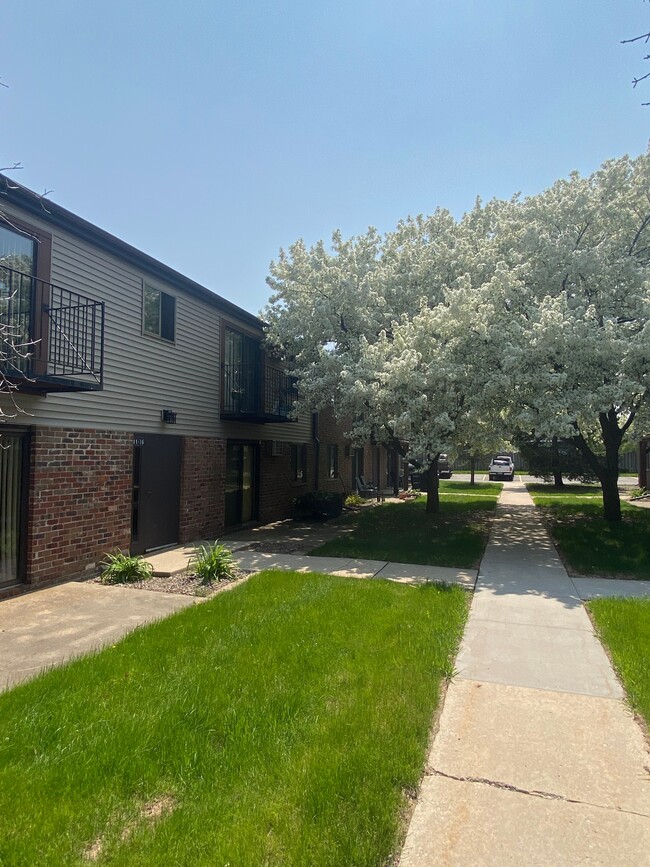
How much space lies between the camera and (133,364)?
28.0ft

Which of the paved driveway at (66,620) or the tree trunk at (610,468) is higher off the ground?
the tree trunk at (610,468)

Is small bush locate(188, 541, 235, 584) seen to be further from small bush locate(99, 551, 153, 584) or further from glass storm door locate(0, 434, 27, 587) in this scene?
glass storm door locate(0, 434, 27, 587)

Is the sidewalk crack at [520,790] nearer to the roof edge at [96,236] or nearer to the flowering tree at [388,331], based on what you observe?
the roof edge at [96,236]

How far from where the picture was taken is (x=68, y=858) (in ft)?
7.27

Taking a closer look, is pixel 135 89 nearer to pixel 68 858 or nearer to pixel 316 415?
pixel 68 858

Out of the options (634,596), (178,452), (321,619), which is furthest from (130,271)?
(634,596)

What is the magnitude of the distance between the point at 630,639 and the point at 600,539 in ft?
21.6

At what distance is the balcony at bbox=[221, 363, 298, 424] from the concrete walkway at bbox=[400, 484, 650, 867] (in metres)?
7.24

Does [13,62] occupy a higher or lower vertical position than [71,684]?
higher

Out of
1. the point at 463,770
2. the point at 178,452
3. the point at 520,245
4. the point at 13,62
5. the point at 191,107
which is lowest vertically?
the point at 463,770

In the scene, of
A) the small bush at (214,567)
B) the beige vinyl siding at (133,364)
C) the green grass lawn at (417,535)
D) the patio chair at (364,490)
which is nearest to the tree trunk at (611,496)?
the green grass lawn at (417,535)

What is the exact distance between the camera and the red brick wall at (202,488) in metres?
9.91

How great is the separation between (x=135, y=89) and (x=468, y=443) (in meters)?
8.38

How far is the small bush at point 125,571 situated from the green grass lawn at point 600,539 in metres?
6.57
